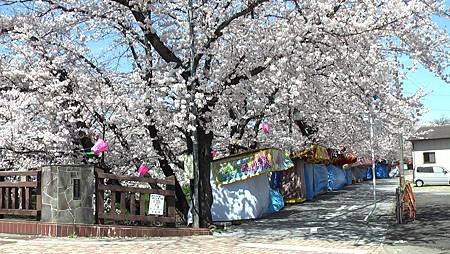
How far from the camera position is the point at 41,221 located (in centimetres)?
1240

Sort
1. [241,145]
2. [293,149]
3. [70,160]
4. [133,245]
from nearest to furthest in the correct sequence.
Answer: [133,245], [70,160], [241,145], [293,149]

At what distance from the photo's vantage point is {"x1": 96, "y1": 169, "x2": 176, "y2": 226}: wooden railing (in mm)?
12578

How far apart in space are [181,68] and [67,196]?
14.1 feet

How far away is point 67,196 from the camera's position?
12.2 meters

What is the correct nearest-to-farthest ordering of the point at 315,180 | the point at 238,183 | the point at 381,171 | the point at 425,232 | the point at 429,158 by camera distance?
the point at 425,232 → the point at 238,183 → the point at 315,180 → the point at 429,158 → the point at 381,171

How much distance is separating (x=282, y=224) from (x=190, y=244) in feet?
17.9

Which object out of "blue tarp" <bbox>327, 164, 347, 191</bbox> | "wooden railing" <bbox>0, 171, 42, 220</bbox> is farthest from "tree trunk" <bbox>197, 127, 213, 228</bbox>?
"blue tarp" <bbox>327, 164, 347, 191</bbox>

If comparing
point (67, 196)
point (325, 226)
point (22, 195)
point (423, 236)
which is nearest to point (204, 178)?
point (67, 196)

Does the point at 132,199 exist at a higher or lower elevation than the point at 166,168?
lower

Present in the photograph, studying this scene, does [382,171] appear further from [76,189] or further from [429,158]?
[76,189]

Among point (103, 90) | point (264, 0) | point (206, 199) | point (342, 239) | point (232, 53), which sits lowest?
point (342, 239)

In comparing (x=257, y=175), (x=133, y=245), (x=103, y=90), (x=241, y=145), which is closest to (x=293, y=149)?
(x=241, y=145)

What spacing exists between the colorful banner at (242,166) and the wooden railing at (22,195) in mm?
5658

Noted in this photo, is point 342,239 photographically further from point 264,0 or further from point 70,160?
point 70,160
